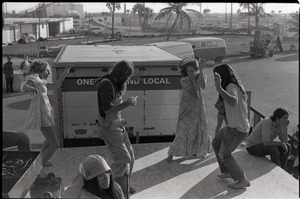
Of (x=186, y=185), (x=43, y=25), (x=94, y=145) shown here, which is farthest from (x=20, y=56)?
(x=186, y=185)

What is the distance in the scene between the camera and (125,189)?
4629 mm

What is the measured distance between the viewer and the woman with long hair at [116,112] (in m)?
4.35

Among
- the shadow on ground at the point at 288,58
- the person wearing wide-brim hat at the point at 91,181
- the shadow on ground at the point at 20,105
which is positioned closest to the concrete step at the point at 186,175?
the person wearing wide-brim hat at the point at 91,181

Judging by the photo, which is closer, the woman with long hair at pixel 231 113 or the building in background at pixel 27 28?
the woman with long hair at pixel 231 113

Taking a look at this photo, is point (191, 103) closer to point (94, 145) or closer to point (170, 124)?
point (170, 124)

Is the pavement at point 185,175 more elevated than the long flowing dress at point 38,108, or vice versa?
the long flowing dress at point 38,108

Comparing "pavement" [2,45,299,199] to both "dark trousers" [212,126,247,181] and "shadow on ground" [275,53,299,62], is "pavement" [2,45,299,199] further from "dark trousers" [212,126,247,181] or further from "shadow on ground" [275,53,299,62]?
"shadow on ground" [275,53,299,62]

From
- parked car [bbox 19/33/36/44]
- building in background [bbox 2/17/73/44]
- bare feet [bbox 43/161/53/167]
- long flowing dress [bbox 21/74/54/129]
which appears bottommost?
bare feet [bbox 43/161/53/167]

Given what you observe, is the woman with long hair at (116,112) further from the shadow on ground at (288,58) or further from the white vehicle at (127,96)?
the shadow on ground at (288,58)

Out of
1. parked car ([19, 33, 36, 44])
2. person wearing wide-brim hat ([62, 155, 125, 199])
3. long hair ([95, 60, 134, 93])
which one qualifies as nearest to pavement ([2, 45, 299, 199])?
long hair ([95, 60, 134, 93])

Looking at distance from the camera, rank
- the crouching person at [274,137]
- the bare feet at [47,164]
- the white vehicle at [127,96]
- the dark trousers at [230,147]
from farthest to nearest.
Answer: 1. the white vehicle at [127,96]
2. the bare feet at [47,164]
3. the crouching person at [274,137]
4. the dark trousers at [230,147]

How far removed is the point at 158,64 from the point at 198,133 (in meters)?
1.29

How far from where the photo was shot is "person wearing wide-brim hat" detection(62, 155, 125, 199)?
3219mm

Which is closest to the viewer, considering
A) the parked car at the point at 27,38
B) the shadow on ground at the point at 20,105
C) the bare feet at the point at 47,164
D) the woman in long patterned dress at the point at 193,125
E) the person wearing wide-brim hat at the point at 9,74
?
the woman in long patterned dress at the point at 193,125
